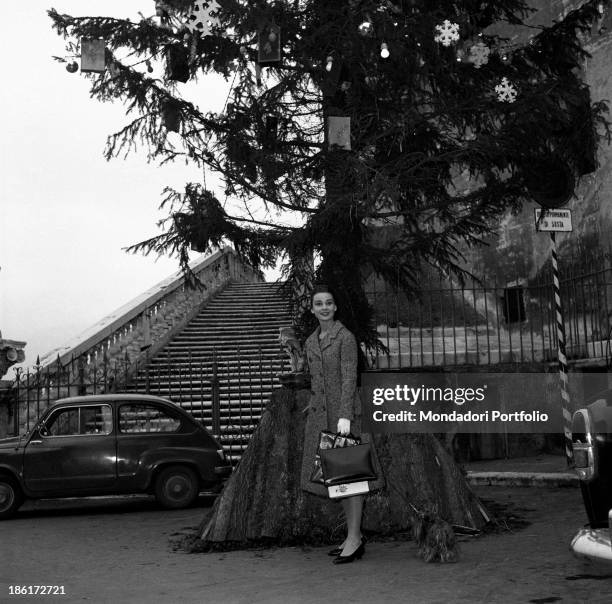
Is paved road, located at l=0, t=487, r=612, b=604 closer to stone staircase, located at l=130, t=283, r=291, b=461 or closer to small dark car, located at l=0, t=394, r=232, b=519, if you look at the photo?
small dark car, located at l=0, t=394, r=232, b=519

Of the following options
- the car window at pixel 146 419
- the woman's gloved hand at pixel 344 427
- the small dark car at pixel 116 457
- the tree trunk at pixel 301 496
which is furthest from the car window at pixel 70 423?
the woman's gloved hand at pixel 344 427

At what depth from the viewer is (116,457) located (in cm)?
1155

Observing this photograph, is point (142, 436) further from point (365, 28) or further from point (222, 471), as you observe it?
point (365, 28)

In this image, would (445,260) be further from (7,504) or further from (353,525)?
(7,504)

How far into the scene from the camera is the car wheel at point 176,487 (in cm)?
1157

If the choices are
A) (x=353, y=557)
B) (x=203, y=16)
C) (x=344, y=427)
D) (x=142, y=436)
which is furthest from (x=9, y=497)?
(x=203, y=16)

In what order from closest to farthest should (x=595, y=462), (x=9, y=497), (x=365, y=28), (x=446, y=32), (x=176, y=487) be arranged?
(x=595, y=462) → (x=365, y=28) → (x=446, y=32) → (x=9, y=497) → (x=176, y=487)

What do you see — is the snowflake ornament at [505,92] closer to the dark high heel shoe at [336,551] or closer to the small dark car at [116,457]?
the dark high heel shoe at [336,551]

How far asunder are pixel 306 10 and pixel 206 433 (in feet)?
20.3

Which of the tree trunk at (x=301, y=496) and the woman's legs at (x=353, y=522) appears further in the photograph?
the tree trunk at (x=301, y=496)

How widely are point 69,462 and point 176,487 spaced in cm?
141

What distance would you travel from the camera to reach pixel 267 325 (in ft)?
68.8

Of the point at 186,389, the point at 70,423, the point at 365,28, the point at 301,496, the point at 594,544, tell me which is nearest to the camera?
the point at 594,544

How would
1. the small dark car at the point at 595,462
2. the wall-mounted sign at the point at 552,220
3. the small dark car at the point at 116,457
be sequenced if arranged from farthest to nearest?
the small dark car at the point at 116,457 < the wall-mounted sign at the point at 552,220 < the small dark car at the point at 595,462
